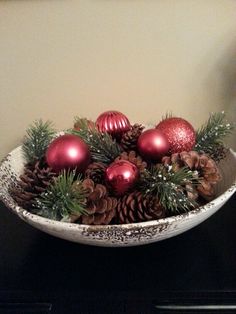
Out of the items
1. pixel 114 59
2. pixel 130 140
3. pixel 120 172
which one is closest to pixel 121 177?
pixel 120 172

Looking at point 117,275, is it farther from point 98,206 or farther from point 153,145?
point 153,145

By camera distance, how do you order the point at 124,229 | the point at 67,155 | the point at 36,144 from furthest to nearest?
the point at 36,144
the point at 67,155
the point at 124,229

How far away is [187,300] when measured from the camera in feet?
1.75

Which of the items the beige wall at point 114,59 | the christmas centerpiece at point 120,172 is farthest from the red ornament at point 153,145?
the beige wall at point 114,59

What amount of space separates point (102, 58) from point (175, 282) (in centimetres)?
49

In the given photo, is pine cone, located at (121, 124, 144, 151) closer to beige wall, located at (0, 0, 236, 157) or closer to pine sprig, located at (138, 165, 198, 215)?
pine sprig, located at (138, 165, 198, 215)

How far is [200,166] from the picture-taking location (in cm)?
59

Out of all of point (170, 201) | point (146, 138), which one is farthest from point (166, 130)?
point (170, 201)

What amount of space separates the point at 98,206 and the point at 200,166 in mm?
175

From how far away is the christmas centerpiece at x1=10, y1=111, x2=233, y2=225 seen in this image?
0.54 m

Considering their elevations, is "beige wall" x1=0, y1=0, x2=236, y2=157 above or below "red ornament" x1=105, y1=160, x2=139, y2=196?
above

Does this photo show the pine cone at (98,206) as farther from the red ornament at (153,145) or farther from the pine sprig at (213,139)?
the pine sprig at (213,139)

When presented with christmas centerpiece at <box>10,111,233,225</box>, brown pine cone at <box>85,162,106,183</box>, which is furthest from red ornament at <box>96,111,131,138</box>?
brown pine cone at <box>85,162,106,183</box>

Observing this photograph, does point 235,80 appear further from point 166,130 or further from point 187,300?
point 187,300
